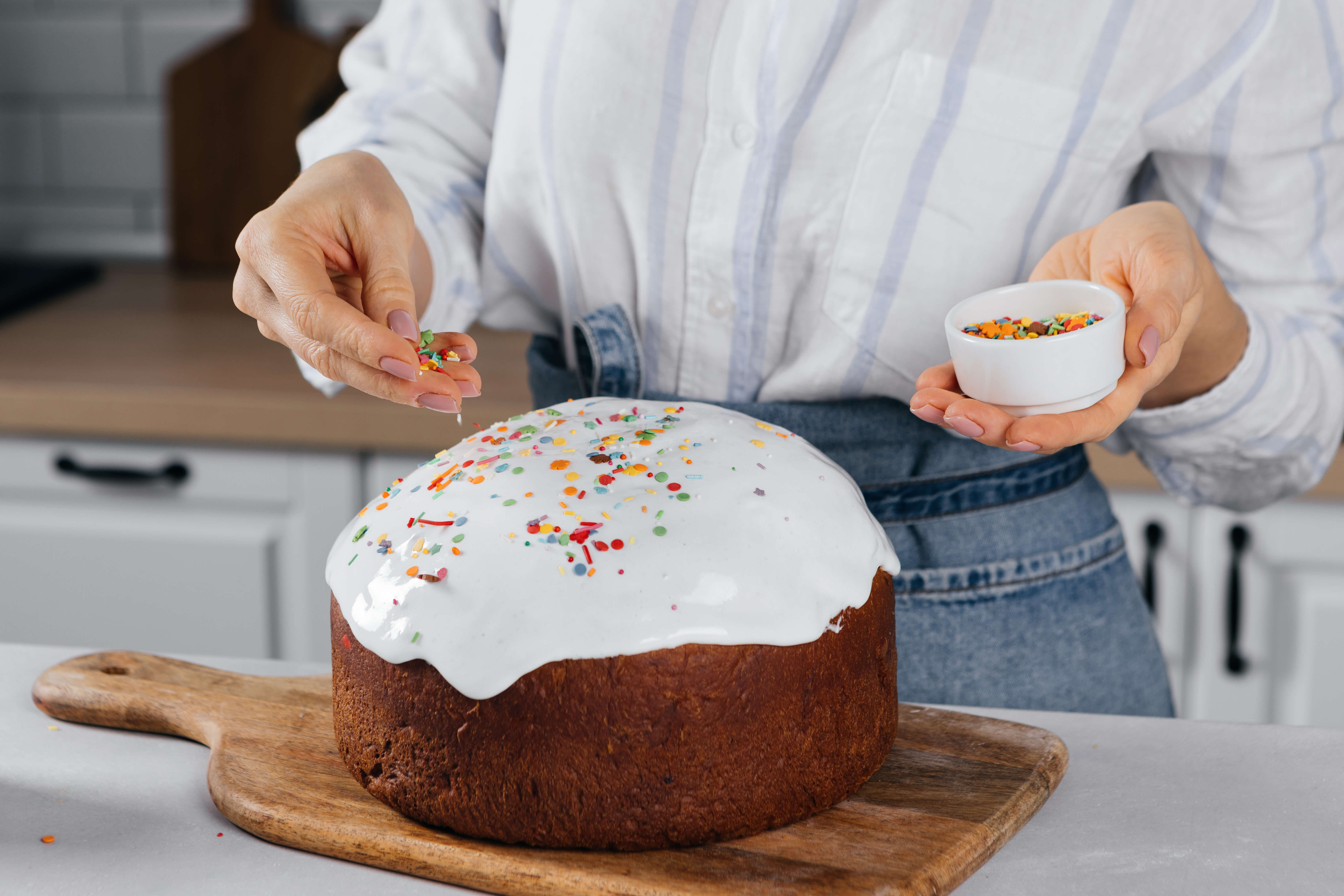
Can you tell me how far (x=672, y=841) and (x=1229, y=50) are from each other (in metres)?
0.66

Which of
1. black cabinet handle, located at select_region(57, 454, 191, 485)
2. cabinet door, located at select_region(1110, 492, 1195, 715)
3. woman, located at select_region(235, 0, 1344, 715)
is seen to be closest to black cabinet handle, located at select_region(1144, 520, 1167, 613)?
cabinet door, located at select_region(1110, 492, 1195, 715)

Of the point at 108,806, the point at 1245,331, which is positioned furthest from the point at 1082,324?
the point at 108,806

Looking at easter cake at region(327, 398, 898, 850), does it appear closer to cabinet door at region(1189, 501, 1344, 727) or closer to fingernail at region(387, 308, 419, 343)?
fingernail at region(387, 308, 419, 343)

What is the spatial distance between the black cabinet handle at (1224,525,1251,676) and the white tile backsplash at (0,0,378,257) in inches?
65.9

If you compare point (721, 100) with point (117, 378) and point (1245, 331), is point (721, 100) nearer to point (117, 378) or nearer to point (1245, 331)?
point (1245, 331)

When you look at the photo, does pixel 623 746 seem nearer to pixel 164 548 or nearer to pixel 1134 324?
pixel 1134 324

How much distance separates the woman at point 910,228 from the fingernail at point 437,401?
0.05 meters

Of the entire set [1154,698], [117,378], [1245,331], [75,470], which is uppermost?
[1245,331]

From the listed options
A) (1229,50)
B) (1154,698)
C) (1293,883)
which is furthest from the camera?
(1154,698)

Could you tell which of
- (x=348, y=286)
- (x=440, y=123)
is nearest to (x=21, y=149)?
(x=440, y=123)

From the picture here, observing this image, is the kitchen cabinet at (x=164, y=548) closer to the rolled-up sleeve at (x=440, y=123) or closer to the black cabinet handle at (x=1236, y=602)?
the rolled-up sleeve at (x=440, y=123)

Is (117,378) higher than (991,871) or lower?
lower

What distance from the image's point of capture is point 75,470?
5.56ft

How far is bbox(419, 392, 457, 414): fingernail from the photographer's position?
2.39 feet
